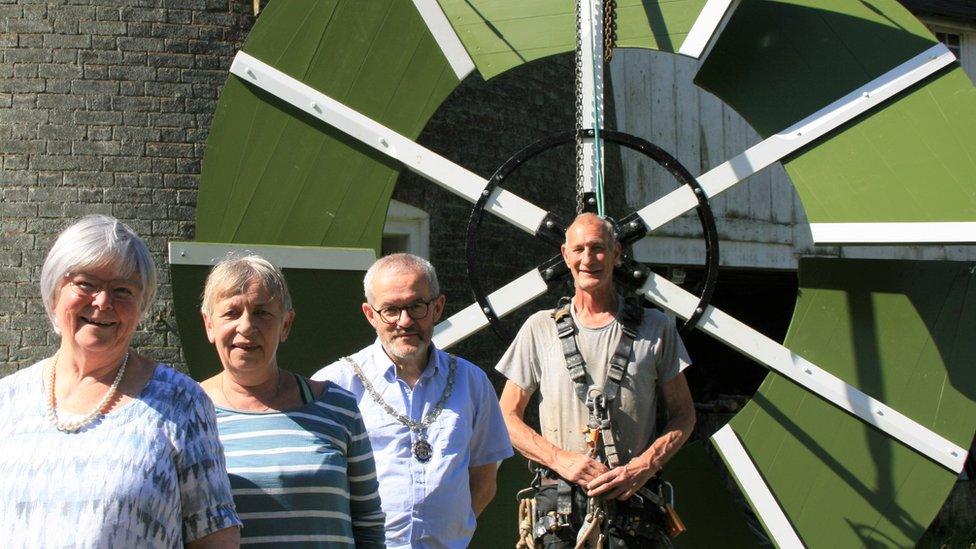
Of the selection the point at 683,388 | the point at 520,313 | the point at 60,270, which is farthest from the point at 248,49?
the point at 520,313

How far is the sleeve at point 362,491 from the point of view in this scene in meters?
2.55

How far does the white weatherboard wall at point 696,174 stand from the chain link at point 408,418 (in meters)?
6.23

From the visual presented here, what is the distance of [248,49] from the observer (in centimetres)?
500

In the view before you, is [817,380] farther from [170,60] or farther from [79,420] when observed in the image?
[170,60]

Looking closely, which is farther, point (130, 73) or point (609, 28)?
point (130, 73)

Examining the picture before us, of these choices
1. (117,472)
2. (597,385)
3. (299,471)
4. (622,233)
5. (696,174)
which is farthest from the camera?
(696,174)

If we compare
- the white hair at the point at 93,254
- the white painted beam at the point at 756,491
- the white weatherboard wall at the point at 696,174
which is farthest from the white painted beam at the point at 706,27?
the white weatherboard wall at the point at 696,174

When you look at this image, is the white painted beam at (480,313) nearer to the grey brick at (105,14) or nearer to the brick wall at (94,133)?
the brick wall at (94,133)

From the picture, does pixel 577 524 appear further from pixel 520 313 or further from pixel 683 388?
pixel 520 313

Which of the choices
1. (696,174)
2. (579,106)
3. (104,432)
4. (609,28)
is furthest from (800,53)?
(696,174)

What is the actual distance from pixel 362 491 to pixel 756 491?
2640 millimetres

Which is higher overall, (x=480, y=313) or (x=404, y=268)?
(x=480, y=313)

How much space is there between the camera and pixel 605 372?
385 centimetres

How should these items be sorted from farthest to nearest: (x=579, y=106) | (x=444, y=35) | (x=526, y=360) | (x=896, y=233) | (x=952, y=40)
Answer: (x=952, y=40), (x=444, y=35), (x=579, y=106), (x=896, y=233), (x=526, y=360)
